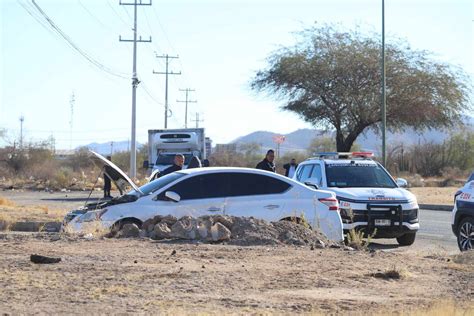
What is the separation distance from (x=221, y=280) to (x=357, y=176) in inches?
348

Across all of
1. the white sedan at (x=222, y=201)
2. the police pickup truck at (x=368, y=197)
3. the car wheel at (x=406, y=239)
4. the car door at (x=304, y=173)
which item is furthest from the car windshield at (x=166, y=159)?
the white sedan at (x=222, y=201)

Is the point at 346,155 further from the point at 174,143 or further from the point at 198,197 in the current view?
the point at 174,143

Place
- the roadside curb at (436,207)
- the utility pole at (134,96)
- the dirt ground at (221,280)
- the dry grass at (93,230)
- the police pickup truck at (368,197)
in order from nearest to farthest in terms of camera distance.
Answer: the dirt ground at (221,280) → the dry grass at (93,230) → the police pickup truck at (368,197) → the roadside curb at (436,207) → the utility pole at (134,96)

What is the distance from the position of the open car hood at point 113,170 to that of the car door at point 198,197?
2.39 ft

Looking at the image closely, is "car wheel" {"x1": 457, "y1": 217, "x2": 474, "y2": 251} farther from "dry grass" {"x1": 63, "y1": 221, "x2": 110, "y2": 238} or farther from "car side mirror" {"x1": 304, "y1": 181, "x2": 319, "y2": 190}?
"dry grass" {"x1": 63, "y1": 221, "x2": 110, "y2": 238}

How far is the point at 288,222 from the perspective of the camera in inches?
517

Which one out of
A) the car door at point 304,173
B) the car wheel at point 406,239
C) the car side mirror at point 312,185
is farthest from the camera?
the car door at point 304,173

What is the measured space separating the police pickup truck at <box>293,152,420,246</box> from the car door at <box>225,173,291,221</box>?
57.9 inches

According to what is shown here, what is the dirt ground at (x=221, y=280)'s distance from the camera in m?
7.76

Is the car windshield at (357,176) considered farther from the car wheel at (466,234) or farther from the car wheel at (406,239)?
the car wheel at (466,234)

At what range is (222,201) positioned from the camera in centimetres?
1401

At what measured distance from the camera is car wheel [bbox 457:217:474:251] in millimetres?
13984

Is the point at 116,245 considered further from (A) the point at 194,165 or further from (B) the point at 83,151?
(B) the point at 83,151

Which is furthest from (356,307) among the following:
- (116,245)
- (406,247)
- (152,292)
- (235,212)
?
(406,247)
